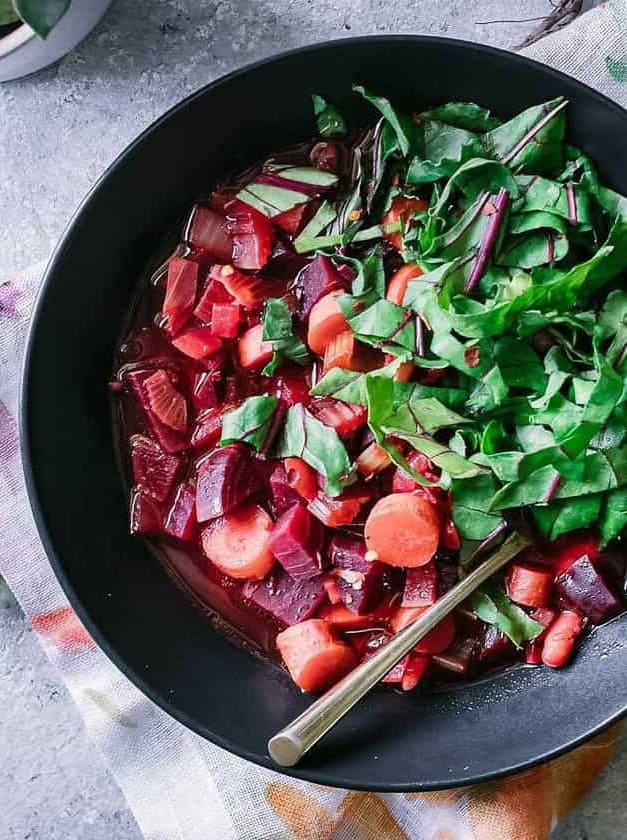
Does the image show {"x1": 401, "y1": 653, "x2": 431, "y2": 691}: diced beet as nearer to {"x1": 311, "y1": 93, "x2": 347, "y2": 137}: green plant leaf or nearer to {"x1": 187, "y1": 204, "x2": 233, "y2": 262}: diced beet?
{"x1": 187, "y1": 204, "x2": 233, "y2": 262}: diced beet

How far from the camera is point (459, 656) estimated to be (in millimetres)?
2389

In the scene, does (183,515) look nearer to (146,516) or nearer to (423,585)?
(146,516)

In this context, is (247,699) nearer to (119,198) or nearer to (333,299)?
(333,299)

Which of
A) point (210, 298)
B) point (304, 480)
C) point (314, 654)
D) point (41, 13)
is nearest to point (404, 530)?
point (304, 480)

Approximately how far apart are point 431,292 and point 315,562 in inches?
26.1

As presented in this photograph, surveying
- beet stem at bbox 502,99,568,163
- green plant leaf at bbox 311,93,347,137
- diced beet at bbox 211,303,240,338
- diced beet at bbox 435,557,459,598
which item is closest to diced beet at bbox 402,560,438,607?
diced beet at bbox 435,557,459,598

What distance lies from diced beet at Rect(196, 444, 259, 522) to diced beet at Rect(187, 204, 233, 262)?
48 cm

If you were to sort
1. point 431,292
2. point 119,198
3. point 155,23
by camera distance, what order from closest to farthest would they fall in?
point 431,292 → point 119,198 → point 155,23

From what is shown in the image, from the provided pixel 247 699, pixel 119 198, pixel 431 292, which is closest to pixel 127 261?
pixel 119 198

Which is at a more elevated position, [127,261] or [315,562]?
[127,261]

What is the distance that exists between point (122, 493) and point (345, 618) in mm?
643

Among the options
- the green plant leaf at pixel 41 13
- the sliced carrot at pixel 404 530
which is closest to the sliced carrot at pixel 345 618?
the sliced carrot at pixel 404 530

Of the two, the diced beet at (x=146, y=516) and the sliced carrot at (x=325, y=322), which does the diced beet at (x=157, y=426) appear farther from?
the sliced carrot at (x=325, y=322)

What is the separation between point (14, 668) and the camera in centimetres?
274
